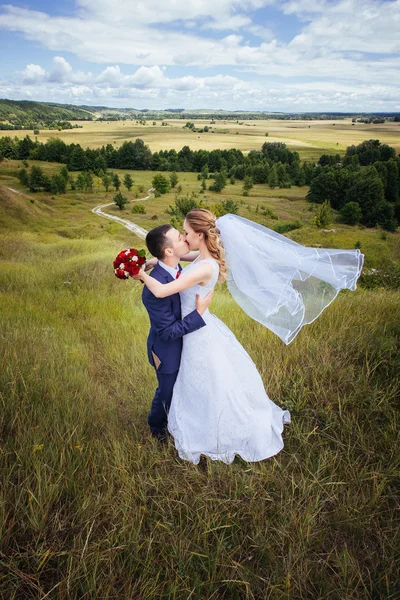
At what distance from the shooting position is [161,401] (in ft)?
10.2

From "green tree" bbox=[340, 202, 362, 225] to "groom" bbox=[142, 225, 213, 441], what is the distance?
86155 millimetres

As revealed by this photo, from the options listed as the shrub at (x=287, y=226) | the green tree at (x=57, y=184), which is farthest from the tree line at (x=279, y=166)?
the green tree at (x=57, y=184)

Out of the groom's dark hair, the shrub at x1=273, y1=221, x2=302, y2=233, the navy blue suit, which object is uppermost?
the groom's dark hair

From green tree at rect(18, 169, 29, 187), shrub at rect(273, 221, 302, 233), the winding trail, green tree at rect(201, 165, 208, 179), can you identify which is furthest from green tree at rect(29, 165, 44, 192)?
shrub at rect(273, 221, 302, 233)

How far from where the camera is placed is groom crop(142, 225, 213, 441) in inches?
107

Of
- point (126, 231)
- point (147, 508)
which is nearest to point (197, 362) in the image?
point (147, 508)

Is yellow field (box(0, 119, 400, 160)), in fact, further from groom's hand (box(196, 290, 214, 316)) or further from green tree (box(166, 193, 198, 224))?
groom's hand (box(196, 290, 214, 316))

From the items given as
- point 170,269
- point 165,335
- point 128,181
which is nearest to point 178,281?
point 170,269

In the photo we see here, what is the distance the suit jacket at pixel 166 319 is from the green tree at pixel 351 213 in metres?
86.2

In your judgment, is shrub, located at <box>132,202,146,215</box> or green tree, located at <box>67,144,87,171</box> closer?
shrub, located at <box>132,202,146,215</box>

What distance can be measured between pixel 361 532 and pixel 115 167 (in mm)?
143901

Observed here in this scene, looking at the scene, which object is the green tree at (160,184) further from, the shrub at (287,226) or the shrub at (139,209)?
the shrub at (287,226)

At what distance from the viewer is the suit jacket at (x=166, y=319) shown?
2717 mm

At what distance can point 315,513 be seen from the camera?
2.09 m
